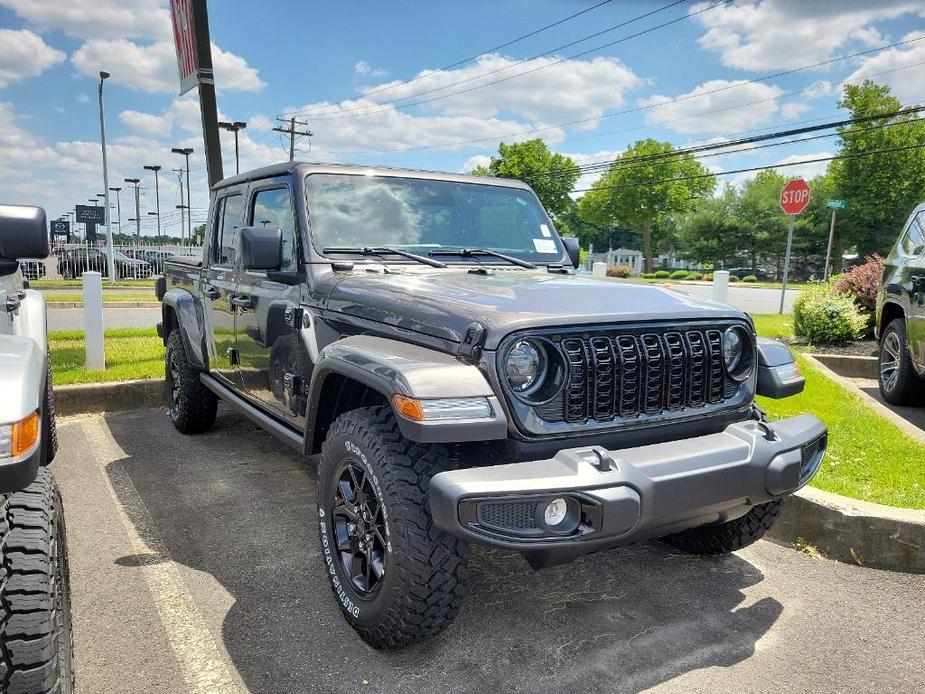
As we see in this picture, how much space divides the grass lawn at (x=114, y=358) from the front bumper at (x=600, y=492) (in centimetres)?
553

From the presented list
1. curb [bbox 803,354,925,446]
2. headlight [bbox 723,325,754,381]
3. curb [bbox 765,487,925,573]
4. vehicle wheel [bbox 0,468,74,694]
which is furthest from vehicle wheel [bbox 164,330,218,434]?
curb [bbox 803,354,925,446]

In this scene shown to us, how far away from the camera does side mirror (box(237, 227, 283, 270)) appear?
336 cm

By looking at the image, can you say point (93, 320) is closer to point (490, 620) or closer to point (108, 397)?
point (108, 397)

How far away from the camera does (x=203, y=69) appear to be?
7.93 metres

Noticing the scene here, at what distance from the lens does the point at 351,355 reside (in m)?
2.71

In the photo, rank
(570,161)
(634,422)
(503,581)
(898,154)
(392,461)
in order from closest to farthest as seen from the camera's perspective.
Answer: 1. (392,461)
2. (634,422)
3. (503,581)
4. (898,154)
5. (570,161)

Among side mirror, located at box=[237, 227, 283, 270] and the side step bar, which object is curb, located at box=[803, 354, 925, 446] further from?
side mirror, located at box=[237, 227, 283, 270]

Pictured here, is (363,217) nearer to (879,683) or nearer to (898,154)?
(879,683)

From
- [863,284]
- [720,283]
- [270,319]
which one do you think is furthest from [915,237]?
[270,319]

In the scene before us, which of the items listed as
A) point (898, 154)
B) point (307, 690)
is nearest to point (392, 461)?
point (307, 690)

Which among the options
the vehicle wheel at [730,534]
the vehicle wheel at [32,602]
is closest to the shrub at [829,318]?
the vehicle wheel at [730,534]

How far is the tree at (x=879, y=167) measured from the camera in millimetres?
41281

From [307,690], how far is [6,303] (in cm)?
198

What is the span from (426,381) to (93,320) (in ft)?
19.0
